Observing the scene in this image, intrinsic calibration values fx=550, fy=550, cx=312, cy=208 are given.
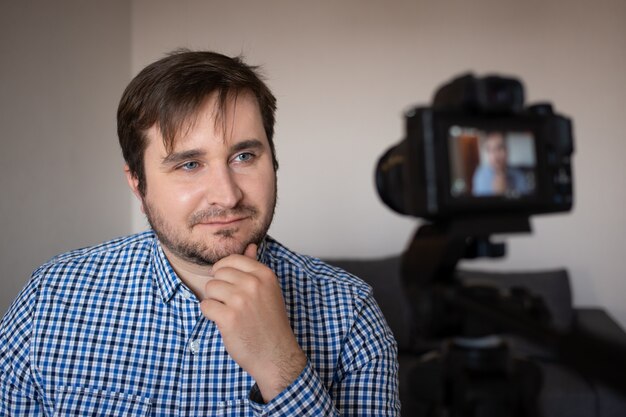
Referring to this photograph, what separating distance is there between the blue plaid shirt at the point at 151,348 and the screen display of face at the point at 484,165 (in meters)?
0.59

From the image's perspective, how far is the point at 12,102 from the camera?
6.43 feet

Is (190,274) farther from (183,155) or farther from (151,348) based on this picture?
(183,155)

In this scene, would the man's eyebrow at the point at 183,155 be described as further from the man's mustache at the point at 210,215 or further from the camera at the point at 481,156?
the camera at the point at 481,156

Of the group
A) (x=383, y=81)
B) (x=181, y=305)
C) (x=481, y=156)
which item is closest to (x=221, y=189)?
(x=181, y=305)

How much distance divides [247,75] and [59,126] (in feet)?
4.64

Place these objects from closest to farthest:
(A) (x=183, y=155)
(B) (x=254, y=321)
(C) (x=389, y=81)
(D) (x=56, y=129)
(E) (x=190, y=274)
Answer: (B) (x=254, y=321)
(A) (x=183, y=155)
(E) (x=190, y=274)
(D) (x=56, y=129)
(C) (x=389, y=81)

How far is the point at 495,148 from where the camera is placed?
2.01ft

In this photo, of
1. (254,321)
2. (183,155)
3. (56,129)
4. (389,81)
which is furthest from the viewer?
(389,81)

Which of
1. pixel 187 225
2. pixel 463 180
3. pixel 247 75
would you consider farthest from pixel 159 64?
pixel 463 180

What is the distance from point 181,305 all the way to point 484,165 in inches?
29.9

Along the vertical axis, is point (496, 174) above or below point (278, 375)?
above

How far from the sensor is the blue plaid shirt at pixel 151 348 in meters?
1.08

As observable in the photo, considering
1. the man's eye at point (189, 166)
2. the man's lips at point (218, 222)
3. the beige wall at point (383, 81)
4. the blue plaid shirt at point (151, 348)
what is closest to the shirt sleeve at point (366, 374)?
the blue plaid shirt at point (151, 348)

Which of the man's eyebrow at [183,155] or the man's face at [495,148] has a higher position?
the man's eyebrow at [183,155]
